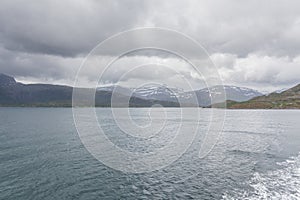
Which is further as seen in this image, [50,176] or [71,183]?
[50,176]

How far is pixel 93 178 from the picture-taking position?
30.7m

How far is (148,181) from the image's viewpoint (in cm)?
2989

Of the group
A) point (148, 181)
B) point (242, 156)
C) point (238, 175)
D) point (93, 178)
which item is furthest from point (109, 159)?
point (242, 156)

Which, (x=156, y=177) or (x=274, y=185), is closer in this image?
(x=274, y=185)

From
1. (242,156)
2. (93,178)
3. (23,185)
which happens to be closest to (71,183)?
(93,178)

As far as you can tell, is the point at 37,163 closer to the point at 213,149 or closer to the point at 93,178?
the point at 93,178

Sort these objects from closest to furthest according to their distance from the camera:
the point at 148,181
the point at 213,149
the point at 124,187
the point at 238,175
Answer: the point at 124,187
the point at 148,181
the point at 238,175
the point at 213,149

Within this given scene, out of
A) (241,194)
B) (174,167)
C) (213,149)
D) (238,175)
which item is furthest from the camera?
(213,149)

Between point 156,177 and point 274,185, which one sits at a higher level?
point 274,185

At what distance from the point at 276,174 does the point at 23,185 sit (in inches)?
1300

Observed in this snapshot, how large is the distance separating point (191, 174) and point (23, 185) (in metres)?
21.4

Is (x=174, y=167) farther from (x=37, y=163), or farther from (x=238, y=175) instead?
(x=37, y=163)

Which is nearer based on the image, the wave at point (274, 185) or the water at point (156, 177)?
the wave at point (274, 185)

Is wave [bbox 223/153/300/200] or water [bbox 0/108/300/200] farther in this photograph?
water [bbox 0/108/300/200]
